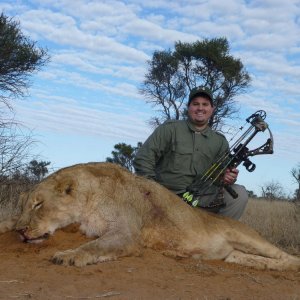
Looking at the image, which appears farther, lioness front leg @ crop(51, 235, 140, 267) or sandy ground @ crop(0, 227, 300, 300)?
lioness front leg @ crop(51, 235, 140, 267)

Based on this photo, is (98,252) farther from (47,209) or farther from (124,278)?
(47,209)

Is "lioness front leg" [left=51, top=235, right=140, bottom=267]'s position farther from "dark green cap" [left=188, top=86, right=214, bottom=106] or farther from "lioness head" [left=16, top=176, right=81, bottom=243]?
"dark green cap" [left=188, top=86, right=214, bottom=106]

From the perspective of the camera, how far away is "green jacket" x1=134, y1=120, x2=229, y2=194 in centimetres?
641

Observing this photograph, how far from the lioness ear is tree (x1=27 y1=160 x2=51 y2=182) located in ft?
14.4

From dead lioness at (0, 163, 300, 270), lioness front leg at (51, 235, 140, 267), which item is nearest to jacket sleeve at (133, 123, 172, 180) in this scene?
dead lioness at (0, 163, 300, 270)

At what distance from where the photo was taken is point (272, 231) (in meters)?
8.30

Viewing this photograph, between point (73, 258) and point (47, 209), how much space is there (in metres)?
0.58

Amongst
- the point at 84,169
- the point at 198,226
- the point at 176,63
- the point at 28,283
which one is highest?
the point at 176,63

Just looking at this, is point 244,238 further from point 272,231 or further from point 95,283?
point 272,231

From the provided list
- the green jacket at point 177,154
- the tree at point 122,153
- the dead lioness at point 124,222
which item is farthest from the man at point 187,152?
the tree at point 122,153

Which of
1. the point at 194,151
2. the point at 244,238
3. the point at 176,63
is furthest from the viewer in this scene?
the point at 176,63

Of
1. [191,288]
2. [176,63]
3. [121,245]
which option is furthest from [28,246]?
[176,63]

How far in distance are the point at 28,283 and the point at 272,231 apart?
5.37 m

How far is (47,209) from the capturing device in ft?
14.7
